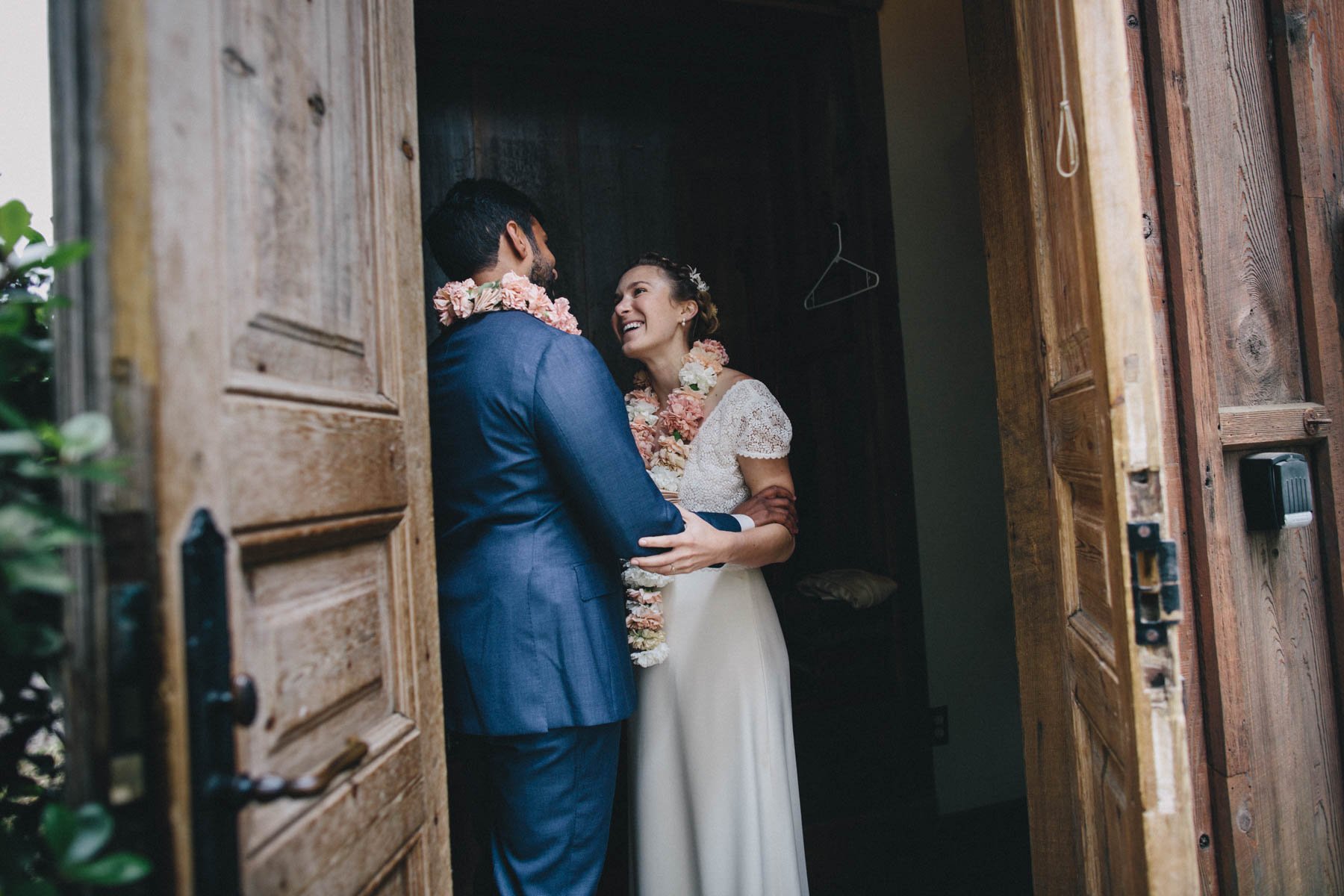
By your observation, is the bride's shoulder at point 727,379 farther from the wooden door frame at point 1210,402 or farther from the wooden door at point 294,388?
the wooden door at point 294,388

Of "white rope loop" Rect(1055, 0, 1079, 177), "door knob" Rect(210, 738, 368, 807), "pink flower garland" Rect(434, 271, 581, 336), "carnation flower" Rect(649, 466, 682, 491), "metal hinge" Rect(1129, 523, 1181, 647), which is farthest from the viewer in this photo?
"carnation flower" Rect(649, 466, 682, 491)

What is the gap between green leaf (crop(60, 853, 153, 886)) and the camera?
576 millimetres

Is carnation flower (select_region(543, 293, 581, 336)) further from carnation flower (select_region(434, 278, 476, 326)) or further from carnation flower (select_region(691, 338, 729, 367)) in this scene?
carnation flower (select_region(691, 338, 729, 367))

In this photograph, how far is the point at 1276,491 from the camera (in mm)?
1342

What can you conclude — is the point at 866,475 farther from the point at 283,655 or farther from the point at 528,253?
the point at 283,655

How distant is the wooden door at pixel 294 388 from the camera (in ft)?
2.16

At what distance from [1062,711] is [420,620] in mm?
1334

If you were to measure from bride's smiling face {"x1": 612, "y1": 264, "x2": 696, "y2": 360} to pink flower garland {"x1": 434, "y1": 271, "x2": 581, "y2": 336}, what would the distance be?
704mm

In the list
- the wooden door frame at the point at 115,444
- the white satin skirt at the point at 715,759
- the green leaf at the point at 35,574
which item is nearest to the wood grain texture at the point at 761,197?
the white satin skirt at the point at 715,759

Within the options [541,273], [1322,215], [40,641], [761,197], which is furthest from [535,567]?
[761,197]

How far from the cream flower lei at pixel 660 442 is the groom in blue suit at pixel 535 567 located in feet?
1.26

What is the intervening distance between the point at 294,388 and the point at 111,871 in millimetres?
494

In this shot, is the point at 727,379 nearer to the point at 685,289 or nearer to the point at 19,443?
the point at 685,289

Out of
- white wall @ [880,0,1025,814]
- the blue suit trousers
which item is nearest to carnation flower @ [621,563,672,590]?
the blue suit trousers
